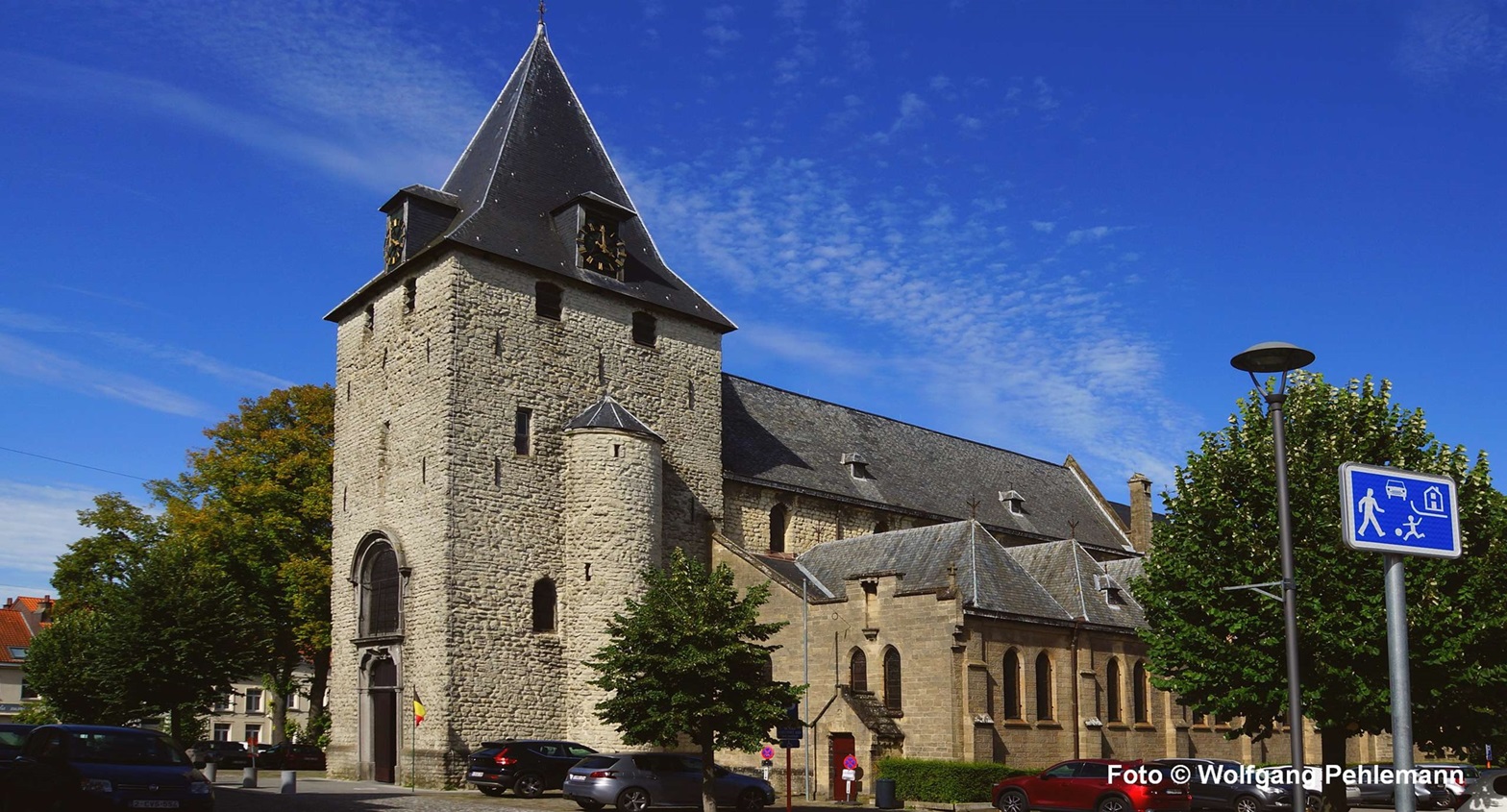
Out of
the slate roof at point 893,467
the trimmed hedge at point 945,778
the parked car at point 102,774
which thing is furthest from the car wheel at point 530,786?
the slate roof at point 893,467

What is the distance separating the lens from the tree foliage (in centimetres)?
2169

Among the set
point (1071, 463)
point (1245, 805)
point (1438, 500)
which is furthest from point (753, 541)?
point (1438, 500)

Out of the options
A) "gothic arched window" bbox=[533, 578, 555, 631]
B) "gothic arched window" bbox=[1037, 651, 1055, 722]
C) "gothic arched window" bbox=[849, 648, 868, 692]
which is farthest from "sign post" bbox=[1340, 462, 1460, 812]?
"gothic arched window" bbox=[533, 578, 555, 631]

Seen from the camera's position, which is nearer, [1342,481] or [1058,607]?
[1342,481]

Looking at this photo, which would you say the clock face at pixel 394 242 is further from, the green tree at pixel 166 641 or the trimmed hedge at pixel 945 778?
the trimmed hedge at pixel 945 778

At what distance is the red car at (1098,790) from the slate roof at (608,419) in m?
14.4

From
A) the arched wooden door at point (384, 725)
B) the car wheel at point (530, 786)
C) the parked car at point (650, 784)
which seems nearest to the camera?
the parked car at point (650, 784)

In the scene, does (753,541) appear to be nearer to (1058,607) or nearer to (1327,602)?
(1058,607)

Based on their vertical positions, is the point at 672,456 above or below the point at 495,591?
above

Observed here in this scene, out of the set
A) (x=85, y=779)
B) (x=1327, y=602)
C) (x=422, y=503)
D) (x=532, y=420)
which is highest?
(x=532, y=420)

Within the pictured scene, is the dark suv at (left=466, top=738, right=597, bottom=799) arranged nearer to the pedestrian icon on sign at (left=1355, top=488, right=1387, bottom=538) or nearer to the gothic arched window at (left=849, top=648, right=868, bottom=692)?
the gothic arched window at (left=849, top=648, right=868, bottom=692)

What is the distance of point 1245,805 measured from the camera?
26.8 meters

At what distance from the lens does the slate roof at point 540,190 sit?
3672 cm

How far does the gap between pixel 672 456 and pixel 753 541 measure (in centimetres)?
417
